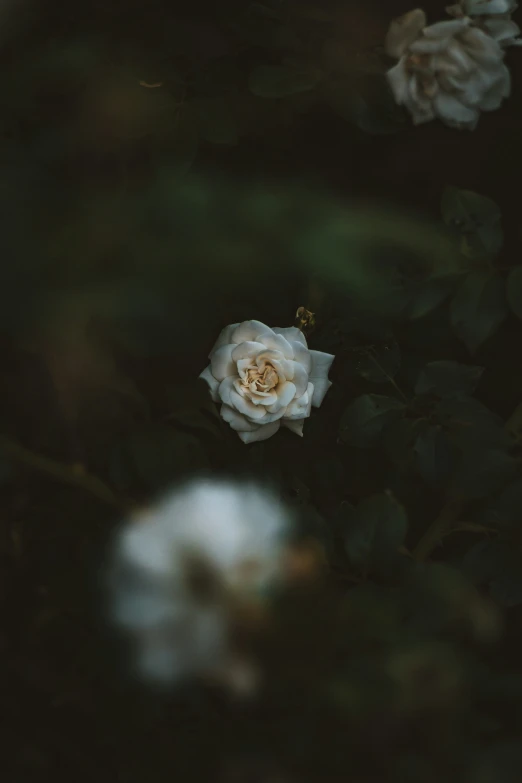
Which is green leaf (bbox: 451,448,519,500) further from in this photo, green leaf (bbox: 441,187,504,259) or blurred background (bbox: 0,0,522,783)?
green leaf (bbox: 441,187,504,259)

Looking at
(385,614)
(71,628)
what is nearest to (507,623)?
(385,614)

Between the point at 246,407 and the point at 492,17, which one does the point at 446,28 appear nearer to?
the point at 492,17

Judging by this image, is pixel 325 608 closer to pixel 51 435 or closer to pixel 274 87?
pixel 51 435

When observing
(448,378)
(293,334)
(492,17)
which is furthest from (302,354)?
(492,17)

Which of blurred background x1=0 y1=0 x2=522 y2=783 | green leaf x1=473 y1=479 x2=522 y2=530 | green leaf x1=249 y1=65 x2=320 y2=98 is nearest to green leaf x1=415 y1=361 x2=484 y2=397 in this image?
blurred background x1=0 y1=0 x2=522 y2=783

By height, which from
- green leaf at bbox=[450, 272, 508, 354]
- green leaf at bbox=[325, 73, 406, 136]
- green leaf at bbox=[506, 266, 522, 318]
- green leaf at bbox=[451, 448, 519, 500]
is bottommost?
green leaf at bbox=[451, 448, 519, 500]

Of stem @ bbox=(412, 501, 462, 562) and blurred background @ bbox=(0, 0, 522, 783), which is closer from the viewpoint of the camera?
blurred background @ bbox=(0, 0, 522, 783)

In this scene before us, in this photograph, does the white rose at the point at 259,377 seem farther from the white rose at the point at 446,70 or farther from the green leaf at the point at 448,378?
the white rose at the point at 446,70
